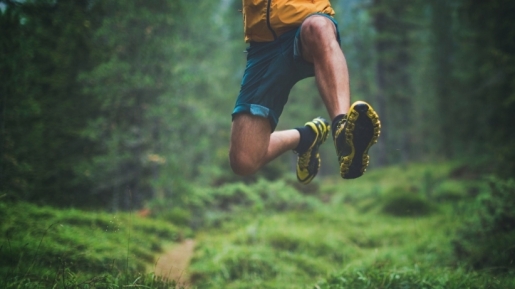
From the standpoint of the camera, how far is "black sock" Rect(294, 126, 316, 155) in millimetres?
3443

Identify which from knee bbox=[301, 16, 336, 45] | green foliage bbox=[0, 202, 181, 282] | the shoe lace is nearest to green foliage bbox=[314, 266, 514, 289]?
the shoe lace

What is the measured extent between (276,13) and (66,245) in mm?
3015

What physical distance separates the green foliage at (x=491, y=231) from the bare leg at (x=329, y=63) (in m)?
2.54

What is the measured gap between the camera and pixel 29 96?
22.4ft

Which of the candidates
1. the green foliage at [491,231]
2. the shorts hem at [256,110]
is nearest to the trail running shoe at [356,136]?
the shorts hem at [256,110]

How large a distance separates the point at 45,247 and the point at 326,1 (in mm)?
3149

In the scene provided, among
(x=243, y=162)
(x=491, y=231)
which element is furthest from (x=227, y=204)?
(x=243, y=162)

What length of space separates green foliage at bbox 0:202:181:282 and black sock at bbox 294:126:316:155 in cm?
153

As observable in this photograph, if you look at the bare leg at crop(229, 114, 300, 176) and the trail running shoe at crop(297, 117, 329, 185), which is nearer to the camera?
the bare leg at crop(229, 114, 300, 176)

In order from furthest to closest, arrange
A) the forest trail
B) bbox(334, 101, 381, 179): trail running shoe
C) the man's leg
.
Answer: the forest trail < the man's leg < bbox(334, 101, 381, 179): trail running shoe

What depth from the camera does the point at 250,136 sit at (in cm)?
303

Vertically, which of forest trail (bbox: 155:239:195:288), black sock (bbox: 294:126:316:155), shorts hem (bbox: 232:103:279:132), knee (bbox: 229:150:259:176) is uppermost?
shorts hem (bbox: 232:103:279:132)

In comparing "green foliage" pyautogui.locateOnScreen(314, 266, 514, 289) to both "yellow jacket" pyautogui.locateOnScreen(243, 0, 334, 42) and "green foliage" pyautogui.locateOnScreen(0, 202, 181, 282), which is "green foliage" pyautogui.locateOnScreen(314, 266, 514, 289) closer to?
"green foliage" pyautogui.locateOnScreen(0, 202, 181, 282)

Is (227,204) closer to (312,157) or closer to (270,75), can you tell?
(312,157)
